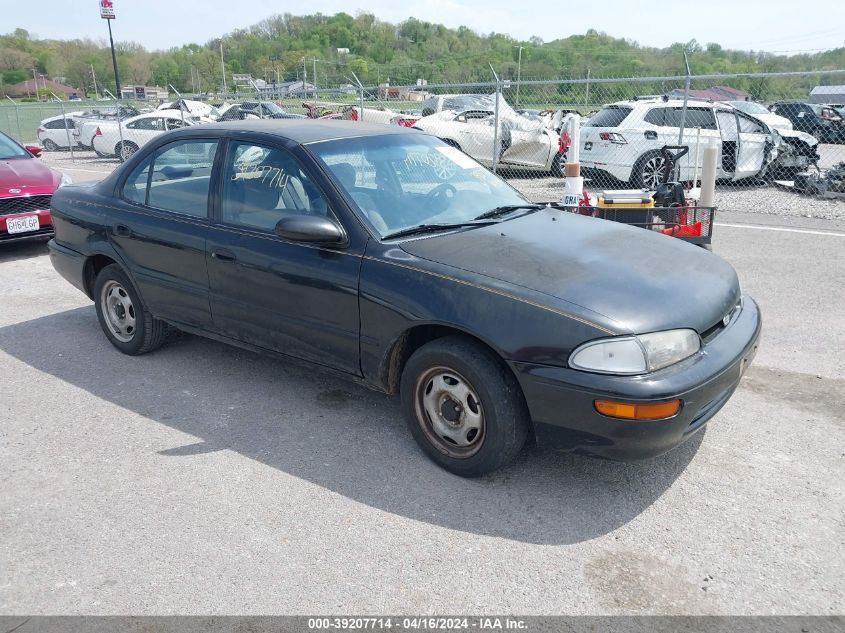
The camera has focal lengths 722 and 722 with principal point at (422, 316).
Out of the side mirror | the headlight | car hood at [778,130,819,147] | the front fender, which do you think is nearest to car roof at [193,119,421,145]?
the side mirror

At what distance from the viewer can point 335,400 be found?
4.39 metres

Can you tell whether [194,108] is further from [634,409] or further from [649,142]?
[634,409]

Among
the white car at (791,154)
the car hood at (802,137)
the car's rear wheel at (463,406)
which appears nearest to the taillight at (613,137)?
the white car at (791,154)

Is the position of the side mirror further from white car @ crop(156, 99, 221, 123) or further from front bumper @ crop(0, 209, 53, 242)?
white car @ crop(156, 99, 221, 123)

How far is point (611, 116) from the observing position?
12359 millimetres

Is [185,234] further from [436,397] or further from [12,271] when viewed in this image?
[12,271]

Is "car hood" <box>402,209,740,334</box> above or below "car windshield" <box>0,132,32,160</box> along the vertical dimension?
below

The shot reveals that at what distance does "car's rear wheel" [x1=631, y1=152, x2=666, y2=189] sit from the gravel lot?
745 cm

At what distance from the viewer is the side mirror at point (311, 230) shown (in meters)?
3.60

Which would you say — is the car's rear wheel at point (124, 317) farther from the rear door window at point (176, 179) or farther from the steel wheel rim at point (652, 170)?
the steel wheel rim at point (652, 170)

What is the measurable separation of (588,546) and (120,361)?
3562 mm

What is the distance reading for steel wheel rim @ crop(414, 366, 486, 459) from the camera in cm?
332

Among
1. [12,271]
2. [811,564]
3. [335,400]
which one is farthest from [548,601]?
[12,271]

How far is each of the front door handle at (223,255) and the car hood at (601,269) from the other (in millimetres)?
1138
